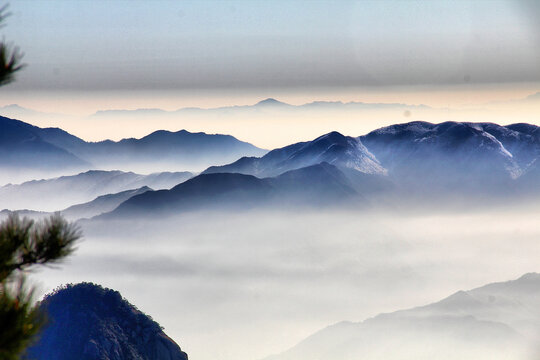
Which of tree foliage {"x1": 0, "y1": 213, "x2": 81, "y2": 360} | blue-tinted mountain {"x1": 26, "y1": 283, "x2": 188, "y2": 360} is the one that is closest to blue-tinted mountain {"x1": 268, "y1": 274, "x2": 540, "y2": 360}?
blue-tinted mountain {"x1": 26, "y1": 283, "x2": 188, "y2": 360}

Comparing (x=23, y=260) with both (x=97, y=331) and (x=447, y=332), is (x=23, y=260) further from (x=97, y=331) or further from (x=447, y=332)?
(x=447, y=332)

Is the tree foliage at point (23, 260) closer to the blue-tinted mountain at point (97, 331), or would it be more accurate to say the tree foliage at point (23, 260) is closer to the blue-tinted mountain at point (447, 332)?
the blue-tinted mountain at point (97, 331)

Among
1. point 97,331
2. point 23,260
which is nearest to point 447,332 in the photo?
point 97,331

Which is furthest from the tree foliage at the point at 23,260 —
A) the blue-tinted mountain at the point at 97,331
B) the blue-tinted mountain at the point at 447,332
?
the blue-tinted mountain at the point at 447,332

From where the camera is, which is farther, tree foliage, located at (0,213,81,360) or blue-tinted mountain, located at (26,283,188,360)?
blue-tinted mountain, located at (26,283,188,360)

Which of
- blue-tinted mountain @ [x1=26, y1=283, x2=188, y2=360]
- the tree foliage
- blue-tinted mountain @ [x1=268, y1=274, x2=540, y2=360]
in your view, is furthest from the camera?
blue-tinted mountain @ [x1=268, y1=274, x2=540, y2=360]

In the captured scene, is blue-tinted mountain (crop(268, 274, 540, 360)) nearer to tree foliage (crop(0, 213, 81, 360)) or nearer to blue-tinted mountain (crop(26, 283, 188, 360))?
blue-tinted mountain (crop(26, 283, 188, 360))

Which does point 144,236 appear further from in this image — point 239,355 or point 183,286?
point 239,355
